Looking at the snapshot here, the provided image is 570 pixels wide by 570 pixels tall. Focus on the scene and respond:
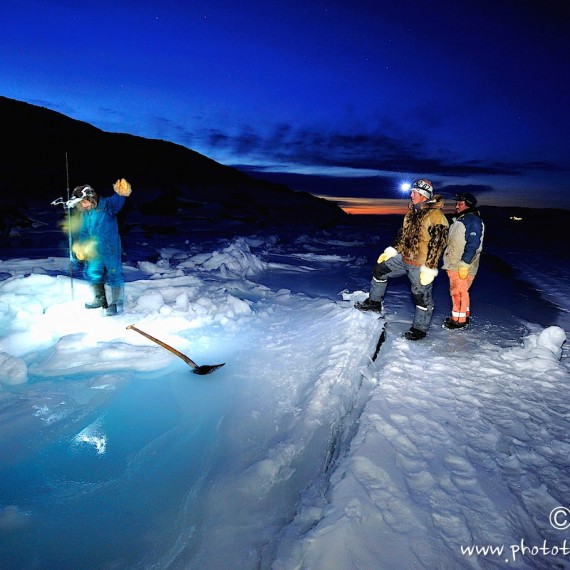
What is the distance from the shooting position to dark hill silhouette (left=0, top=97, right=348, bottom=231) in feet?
81.9

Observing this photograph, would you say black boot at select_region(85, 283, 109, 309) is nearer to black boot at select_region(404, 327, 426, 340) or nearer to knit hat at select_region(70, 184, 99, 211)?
knit hat at select_region(70, 184, 99, 211)

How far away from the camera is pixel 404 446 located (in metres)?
2.46

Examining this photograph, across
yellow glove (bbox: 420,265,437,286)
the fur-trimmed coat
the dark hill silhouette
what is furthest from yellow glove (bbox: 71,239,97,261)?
the dark hill silhouette

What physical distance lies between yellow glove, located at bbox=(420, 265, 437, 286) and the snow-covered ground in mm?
766

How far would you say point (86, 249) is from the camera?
16.4ft

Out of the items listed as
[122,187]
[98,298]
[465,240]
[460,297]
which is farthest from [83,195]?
[460,297]

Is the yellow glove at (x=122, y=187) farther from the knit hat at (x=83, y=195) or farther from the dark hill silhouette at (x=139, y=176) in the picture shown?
the dark hill silhouette at (x=139, y=176)

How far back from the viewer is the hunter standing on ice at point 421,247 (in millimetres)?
4109

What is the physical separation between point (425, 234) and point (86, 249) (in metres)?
4.51

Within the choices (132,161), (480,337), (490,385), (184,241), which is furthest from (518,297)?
(132,161)

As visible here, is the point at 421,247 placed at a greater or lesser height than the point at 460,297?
greater

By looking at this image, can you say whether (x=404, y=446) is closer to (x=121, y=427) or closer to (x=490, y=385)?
(x=490, y=385)

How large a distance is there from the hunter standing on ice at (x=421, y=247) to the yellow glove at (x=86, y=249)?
4009mm

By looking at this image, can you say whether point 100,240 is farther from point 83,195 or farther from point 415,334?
point 415,334
